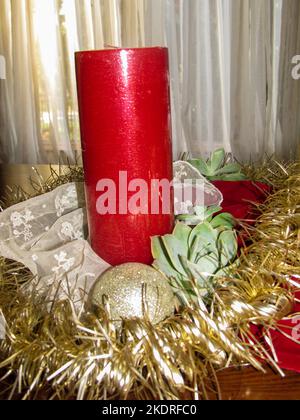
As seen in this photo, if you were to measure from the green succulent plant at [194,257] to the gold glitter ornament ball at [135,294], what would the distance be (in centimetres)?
2

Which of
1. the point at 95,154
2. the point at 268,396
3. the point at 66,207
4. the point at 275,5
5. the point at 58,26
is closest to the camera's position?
the point at 268,396

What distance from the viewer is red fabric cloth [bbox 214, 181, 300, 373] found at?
0.38 metres

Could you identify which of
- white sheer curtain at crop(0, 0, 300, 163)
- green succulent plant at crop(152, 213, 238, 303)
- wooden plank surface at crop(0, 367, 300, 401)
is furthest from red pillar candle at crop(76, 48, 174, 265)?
white sheer curtain at crop(0, 0, 300, 163)

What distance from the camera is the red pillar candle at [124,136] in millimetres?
442

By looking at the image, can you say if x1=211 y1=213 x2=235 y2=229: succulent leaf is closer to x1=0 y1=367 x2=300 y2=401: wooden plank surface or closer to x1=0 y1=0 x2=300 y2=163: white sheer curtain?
x1=0 y1=367 x2=300 y2=401: wooden plank surface

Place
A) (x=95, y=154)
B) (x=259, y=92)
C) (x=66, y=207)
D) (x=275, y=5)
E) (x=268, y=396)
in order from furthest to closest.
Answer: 1. (x=259, y=92)
2. (x=275, y=5)
3. (x=66, y=207)
4. (x=95, y=154)
5. (x=268, y=396)

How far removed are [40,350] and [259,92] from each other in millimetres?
2145

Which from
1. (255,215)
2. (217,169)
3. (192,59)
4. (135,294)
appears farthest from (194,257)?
(192,59)

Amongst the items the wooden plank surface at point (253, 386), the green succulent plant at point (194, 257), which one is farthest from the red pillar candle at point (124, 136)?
the wooden plank surface at point (253, 386)

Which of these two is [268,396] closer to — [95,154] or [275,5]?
[95,154]

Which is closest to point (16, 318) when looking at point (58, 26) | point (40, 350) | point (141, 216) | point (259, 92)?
point (40, 350)

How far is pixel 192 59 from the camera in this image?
236cm

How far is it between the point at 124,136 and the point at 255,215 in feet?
0.81

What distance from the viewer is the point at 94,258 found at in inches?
19.0
